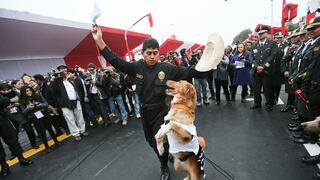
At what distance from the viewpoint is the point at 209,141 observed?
13.3 feet

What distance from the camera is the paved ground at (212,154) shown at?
2.95 meters

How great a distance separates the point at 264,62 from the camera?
17.4ft

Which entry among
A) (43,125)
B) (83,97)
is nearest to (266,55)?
(83,97)

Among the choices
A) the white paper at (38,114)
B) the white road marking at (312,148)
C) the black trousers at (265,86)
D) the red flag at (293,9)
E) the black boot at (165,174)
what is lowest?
the white road marking at (312,148)

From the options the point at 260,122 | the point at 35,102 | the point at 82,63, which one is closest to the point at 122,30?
the point at 82,63

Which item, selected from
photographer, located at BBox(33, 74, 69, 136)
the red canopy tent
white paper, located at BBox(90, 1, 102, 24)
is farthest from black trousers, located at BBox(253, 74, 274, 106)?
the red canopy tent

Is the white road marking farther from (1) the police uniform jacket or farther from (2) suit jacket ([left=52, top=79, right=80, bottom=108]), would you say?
(2) suit jacket ([left=52, top=79, right=80, bottom=108])

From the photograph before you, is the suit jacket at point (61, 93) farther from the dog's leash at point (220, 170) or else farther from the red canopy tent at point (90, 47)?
the red canopy tent at point (90, 47)

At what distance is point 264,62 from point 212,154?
3338 millimetres

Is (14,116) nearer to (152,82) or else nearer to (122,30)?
(152,82)

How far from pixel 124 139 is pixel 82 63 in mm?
12784

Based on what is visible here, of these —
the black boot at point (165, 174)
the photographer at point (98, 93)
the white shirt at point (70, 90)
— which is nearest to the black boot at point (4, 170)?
the white shirt at point (70, 90)

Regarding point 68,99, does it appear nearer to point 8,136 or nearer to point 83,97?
point 83,97

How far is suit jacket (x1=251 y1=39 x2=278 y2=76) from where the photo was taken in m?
5.15
